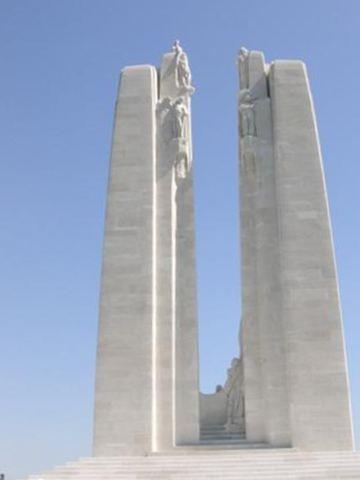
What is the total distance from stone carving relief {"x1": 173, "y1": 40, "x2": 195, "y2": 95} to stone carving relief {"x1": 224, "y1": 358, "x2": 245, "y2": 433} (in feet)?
29.3

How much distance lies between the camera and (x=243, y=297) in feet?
68.4

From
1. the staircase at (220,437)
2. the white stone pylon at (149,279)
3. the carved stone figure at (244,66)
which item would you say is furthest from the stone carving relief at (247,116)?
the staircase at (220,437)

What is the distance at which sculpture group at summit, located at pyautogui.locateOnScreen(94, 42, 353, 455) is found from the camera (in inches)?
767

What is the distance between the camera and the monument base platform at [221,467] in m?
15.9

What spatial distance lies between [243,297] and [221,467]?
5727mm

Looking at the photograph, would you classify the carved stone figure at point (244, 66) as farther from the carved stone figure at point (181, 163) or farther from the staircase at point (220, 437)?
the staircase at point (220, 437)

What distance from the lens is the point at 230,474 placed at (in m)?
16.0

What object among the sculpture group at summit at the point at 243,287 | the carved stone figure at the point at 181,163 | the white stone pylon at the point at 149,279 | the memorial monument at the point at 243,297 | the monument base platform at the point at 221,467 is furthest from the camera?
the carved stone figure at the point at 181,163

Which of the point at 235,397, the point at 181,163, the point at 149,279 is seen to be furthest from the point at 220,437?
the point at 181,163

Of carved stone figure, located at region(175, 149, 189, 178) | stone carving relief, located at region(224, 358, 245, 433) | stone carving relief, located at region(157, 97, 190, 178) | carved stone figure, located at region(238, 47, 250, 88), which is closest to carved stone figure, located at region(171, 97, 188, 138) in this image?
stone carving relief, located at region(157, 97, 190, 178)

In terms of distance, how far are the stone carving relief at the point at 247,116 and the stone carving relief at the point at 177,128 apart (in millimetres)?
1755

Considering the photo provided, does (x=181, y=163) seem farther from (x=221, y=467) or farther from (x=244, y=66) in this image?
(x=221, y=467)

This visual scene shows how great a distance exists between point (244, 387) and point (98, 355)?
4252 millimetres

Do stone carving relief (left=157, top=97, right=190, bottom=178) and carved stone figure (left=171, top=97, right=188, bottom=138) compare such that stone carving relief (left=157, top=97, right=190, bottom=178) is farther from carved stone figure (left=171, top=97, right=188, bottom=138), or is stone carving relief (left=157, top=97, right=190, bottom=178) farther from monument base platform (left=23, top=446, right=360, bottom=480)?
monument base platform (left=23, top=446, right=360, bottom=480)
